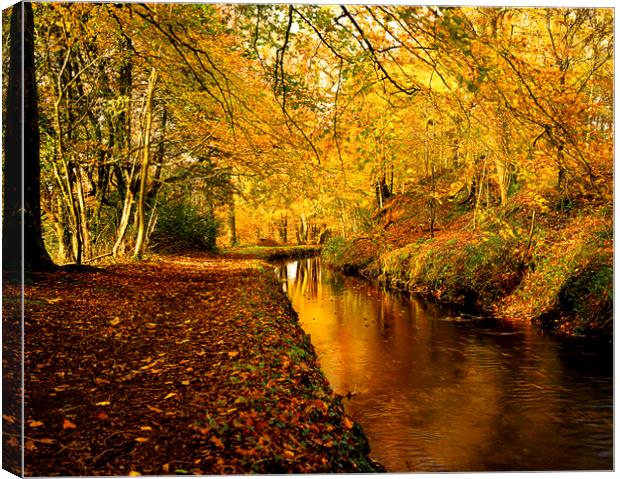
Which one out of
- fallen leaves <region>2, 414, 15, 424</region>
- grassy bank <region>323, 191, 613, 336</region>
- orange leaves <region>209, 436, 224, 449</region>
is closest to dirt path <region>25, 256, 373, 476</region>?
orange leaves <region>209, 436, 224, 449</region>

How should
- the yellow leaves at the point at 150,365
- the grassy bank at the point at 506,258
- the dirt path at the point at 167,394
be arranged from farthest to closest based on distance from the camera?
the grassy bank at the point at 506,258
the yellow leaves at the point at 150,365
the dirt path at the point at 167,394

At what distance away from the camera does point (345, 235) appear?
10.6m

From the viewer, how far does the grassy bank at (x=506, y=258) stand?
23.0 feet

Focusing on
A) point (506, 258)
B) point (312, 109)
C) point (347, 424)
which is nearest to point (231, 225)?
point (506, 258)

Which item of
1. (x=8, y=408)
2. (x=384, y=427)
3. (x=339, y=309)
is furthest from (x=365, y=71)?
(x=339, y=309)

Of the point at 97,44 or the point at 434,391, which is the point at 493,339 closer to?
the point at 434,391

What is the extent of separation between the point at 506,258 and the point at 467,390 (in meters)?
4.75

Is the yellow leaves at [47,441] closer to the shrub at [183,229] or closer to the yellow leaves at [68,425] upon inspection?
the yellow leaves at [68,425]

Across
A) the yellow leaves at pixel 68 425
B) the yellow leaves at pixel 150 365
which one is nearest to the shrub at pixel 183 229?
the yellow leaves at pixel 150 365

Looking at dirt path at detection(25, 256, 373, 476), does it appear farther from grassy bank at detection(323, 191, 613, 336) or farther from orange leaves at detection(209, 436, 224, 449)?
grassy bank at detection(323, 191, 613, 336)

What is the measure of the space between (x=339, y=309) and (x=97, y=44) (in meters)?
5.90

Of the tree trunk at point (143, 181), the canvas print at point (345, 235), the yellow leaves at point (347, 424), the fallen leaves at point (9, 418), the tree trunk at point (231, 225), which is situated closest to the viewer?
the fallen leaves at point (9, 418)

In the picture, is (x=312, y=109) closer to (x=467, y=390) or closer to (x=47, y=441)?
(x=467, y=390)

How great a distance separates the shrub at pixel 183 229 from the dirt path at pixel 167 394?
5313mm
